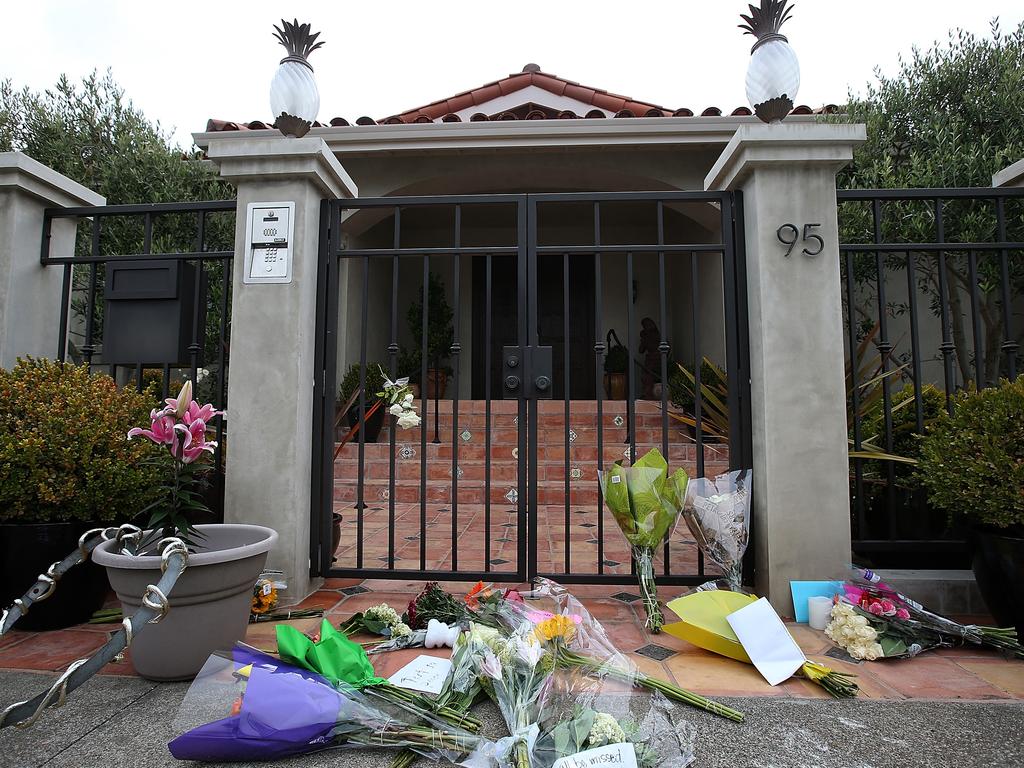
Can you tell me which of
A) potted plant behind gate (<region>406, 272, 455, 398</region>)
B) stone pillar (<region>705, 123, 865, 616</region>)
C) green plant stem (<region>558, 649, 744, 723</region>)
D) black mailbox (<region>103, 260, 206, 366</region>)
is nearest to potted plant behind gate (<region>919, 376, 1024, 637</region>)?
stone pillar (<region>705, 123, 865, 616</region>)

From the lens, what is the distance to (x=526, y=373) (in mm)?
2602

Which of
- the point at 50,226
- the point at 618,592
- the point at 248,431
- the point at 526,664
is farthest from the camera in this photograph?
the point at 50,226

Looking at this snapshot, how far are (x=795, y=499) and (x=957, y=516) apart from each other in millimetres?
663

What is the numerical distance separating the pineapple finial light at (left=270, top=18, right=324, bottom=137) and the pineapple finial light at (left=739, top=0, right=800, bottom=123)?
207cm

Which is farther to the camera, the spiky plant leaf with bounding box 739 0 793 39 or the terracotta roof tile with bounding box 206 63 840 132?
the terracotta roof tile with bounding box 206 63 840 132

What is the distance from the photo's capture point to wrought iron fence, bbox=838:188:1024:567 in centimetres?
253

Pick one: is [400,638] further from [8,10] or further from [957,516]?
[8,10]

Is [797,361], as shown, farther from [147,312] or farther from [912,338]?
[147,312]

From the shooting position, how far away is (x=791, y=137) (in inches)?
92.7

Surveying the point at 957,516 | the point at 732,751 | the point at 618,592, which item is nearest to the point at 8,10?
the point at 618,592

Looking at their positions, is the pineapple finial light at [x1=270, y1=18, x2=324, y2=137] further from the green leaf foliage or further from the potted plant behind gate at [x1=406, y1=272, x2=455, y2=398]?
the potted plant behind gate at [x1=406, y1=272, x2=455, y2=398]

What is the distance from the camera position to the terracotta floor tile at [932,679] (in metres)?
1.65

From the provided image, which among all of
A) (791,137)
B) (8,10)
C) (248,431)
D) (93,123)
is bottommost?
(248,431)

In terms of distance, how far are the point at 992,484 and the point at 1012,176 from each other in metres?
1.79
